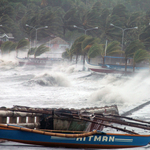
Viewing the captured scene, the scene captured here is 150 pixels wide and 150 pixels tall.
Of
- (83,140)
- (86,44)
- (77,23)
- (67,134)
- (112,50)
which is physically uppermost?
(77,23)

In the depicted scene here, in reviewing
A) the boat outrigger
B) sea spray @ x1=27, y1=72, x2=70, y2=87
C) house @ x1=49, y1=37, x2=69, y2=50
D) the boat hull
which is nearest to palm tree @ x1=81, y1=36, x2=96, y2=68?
sea spray @ x1=27, y1=72, x2=70, y2=87

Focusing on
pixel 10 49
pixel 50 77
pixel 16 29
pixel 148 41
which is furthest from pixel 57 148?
pixel 16 29

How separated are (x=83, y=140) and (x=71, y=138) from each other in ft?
1.22

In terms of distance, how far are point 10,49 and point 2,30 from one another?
53.5 m

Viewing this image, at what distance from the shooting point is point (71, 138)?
7988mm

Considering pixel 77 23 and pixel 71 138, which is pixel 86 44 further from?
pixel 77 23

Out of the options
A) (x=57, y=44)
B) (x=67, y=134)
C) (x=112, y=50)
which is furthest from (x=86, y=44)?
(x=57, y=44)

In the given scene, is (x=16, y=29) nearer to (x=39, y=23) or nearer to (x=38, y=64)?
(x=39, y=23)

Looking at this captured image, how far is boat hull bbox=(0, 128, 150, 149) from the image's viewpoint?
7840 millimetres

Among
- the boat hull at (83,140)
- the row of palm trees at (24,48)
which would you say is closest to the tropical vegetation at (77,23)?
the row of palm trees at (24,48)

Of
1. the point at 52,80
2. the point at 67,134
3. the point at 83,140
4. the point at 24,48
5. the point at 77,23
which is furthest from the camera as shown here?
the point at 77,23

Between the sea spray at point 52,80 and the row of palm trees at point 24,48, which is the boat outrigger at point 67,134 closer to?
the sea spray at point 52,80

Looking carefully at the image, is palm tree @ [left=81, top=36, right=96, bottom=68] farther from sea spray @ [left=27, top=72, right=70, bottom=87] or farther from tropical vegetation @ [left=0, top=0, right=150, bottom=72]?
sea spray @ [left=27, top=72, right=70, bottom=87]

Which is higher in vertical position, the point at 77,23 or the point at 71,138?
the point at 77,23
